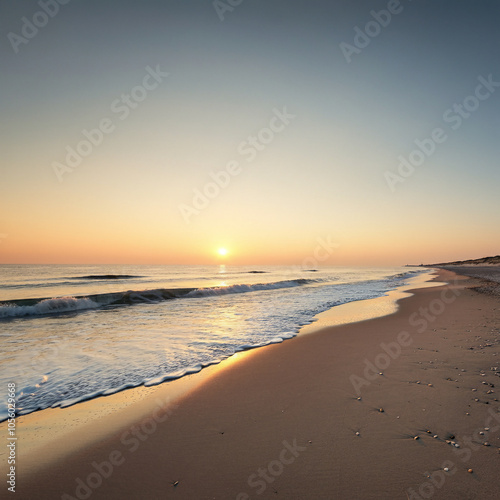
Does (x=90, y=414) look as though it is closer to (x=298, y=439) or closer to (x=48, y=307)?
(x=298, y=439)

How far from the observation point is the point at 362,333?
927cm

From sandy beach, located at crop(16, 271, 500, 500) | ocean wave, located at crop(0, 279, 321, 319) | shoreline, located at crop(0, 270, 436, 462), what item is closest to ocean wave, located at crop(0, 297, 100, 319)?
ocean wave, located at crop(0, 279, 321, 319)

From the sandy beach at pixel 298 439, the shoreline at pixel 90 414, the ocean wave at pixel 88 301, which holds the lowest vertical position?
the ocean wave at pixel 88 301

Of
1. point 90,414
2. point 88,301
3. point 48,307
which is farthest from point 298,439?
point 88,301

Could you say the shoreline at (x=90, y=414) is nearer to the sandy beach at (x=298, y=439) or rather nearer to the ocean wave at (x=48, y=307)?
the sandy beach at (x=298, y=439)

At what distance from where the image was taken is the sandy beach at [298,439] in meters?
2.84

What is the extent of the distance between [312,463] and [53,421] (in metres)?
3.93

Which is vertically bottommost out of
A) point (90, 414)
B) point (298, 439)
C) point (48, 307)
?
point (48, 307)

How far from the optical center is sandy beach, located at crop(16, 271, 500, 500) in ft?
9.30

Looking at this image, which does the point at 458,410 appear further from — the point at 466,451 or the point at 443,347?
the point at 443,347

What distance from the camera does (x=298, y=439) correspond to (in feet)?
11.6

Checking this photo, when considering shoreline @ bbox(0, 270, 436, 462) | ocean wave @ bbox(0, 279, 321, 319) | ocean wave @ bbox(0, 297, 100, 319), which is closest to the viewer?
shoreline @ bbox(0, 270, 436, 462)

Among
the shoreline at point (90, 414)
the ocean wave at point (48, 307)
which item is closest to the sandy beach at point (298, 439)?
the shoreline at point (90, 414)

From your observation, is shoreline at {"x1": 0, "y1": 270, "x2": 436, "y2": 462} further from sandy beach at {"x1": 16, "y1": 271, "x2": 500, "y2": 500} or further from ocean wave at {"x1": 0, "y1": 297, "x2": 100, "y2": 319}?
ocean wave at {"x1": 0, "y1": 297, "x2": 100, "y2": 319}
